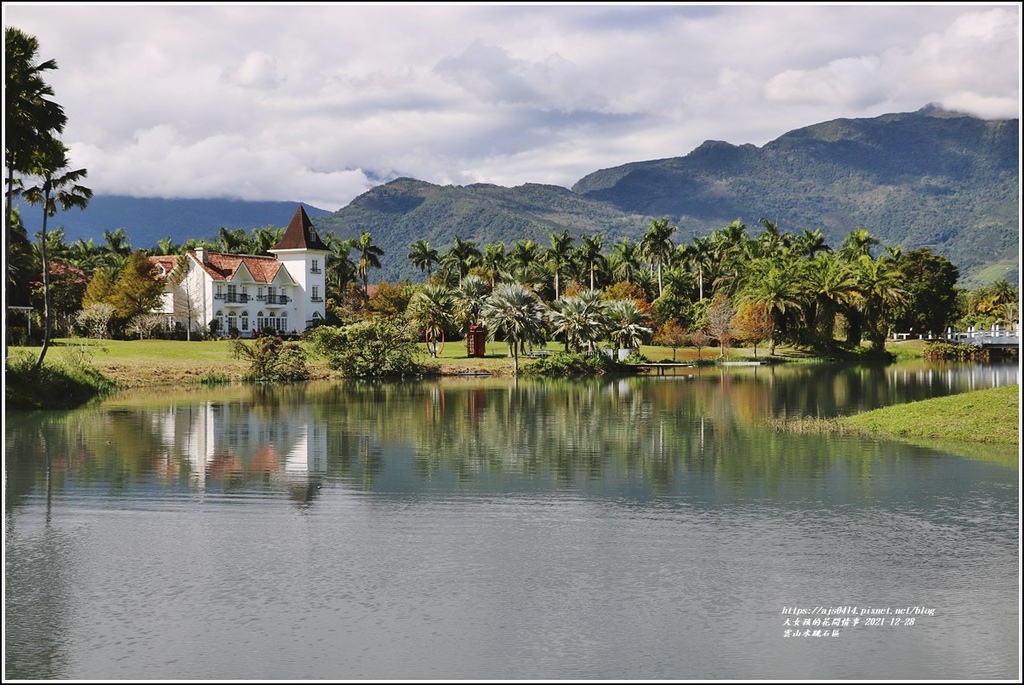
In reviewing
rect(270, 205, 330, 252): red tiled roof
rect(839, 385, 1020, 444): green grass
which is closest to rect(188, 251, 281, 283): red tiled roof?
rect(270, 205, 330, 252): red tiled roof

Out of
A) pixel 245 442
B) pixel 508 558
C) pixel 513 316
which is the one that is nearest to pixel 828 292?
pixel 513 316

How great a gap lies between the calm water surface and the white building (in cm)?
6091

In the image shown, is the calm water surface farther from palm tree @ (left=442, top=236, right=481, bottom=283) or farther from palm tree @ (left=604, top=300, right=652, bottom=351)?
palm tree @ (left=442, top=236, right=481, bottom=283)

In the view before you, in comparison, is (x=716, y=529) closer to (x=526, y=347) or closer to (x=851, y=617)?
(x=851, y=617)

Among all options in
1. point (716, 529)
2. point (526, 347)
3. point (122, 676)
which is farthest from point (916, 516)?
point (526, 347)

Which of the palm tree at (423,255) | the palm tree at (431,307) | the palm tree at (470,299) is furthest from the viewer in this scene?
the palm tree at (423,255)

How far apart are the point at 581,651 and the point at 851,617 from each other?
3529 millimetres

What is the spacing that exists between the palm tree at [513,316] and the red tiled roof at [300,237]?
40.2m

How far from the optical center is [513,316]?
68.9 meters

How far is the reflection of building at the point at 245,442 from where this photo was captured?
25.6 m

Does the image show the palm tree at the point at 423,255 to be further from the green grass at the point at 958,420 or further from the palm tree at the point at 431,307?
the green grass at the point at 958,420

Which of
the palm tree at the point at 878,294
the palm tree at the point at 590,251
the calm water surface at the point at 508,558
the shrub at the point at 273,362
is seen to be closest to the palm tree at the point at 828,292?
the palm tree at the point at 878,294

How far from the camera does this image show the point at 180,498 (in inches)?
850

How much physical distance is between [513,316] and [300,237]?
143ft
